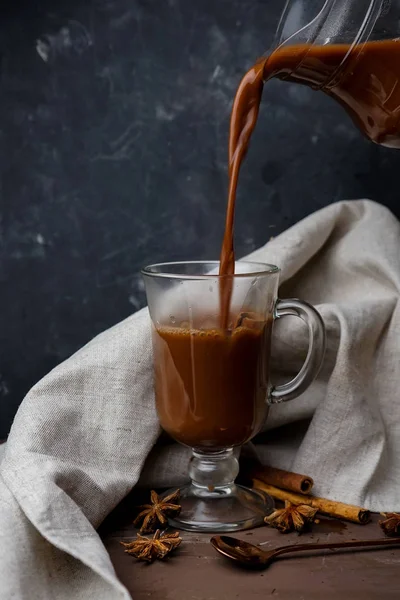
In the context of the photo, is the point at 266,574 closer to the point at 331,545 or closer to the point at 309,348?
the point at 331,545

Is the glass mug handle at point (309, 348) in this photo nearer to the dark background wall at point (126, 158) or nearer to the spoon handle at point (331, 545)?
the spoon handle at point (331, 545)

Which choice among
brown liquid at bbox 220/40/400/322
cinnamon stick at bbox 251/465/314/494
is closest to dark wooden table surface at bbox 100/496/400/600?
cinnamon stick at bbox 251/465/314/494

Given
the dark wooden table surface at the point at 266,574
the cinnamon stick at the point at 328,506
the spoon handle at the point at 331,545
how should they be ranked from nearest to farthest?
1. the dark wooden table surface at the point at 266,574
2. the spoon handle at the point at 331,545
3. the cinnamon stick at the point at 328,506

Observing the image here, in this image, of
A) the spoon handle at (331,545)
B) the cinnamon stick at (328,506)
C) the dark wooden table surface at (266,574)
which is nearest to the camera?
the dark wooden table surface at (266,574)

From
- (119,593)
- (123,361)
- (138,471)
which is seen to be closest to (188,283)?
(123,361)

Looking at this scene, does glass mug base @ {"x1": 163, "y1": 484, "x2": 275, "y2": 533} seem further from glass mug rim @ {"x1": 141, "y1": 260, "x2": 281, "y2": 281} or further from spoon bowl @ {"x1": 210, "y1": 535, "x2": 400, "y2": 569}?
glass mug rim @ {"x1": 141, "y1": 260, "x2": 281, "y2": 281}

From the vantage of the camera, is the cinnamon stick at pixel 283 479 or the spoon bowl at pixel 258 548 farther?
the cinnamon stick at pixel 283 479

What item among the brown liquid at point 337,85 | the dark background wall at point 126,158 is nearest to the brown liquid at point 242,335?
the brown liquid at point 337,85
